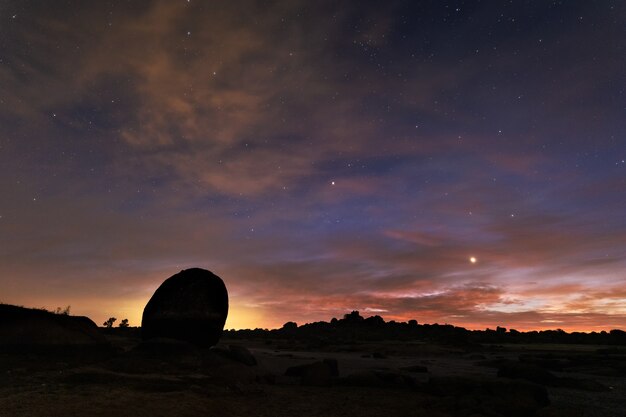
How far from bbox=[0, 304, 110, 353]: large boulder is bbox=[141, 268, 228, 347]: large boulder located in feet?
7.96

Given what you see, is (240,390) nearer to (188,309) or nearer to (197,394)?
(197,394)

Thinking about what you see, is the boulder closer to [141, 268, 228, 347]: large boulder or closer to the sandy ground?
[141, 268, 228, 347]: large boulder

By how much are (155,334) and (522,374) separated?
15295mm

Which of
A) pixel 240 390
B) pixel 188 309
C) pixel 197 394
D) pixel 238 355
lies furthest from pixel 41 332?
pixel 240 390

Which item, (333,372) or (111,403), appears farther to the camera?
(333,372)

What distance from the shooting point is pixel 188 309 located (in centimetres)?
1817

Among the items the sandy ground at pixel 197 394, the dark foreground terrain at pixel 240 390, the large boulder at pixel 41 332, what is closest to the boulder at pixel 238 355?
the dark foreground terrain at pixel 240 390

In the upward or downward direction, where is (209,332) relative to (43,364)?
upward

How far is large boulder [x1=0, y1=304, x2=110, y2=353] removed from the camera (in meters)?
15.7

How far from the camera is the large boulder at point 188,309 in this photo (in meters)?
17.8

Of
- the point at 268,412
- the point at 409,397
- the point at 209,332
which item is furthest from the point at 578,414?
the point at 209,332

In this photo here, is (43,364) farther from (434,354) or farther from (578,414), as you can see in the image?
(434,354)

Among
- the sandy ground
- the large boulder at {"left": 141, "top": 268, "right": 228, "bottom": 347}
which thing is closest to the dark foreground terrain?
the sandy ground

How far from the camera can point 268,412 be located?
9867 mm
